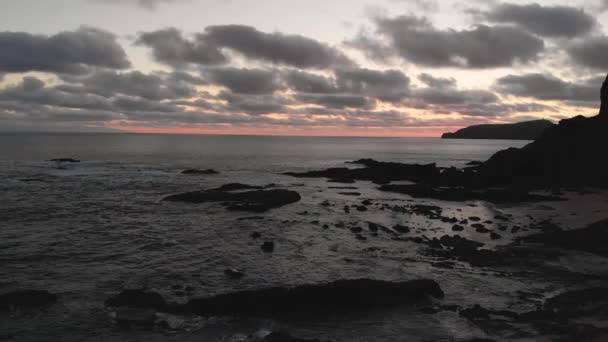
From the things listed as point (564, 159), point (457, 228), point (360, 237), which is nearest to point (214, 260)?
point (360, 237)

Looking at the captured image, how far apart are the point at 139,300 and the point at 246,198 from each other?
88.3 ft

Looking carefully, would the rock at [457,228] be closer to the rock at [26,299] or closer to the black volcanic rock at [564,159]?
the rock at [26,299]

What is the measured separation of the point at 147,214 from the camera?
3634 centimetres

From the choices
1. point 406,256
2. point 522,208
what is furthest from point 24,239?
point 522,208

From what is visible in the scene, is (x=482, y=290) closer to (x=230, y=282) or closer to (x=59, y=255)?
(x=230, y=282)

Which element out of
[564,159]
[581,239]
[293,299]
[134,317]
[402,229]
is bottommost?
[134,317]

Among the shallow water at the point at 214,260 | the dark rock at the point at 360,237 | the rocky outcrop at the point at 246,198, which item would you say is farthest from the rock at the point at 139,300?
A: the rocky outcrop at the point at 246,198

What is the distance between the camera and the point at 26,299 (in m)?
16.3

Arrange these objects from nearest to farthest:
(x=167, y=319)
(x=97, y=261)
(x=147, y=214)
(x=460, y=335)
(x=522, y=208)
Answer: (x=460, y=335), (x=167, y=319), (x=97, y=261), (x=147, y=214), (x=522, y=208)

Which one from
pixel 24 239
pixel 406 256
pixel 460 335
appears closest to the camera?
pixel 460 335

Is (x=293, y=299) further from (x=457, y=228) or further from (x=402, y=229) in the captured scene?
(x=457, y=228)

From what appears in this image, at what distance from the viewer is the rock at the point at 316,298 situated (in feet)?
52.6

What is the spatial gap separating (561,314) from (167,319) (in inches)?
549

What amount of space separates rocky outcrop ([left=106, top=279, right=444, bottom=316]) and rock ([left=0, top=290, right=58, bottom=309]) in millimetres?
2385
